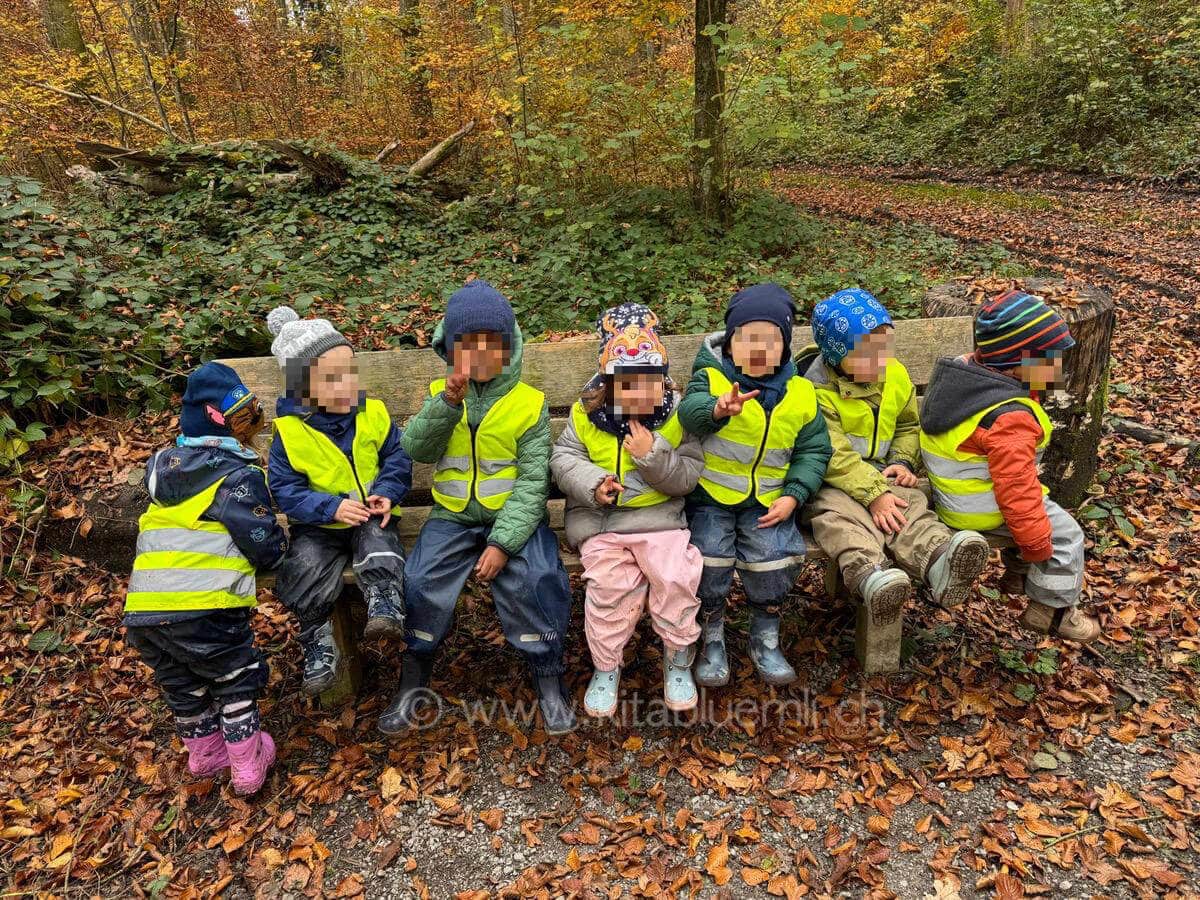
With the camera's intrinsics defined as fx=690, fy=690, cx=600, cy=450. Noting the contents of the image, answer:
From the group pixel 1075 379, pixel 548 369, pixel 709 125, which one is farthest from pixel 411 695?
pixel 709 125

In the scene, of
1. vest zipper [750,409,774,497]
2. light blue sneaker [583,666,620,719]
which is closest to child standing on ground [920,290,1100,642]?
vest zipper [750,409,774,497]

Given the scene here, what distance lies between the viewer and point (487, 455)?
3059 millimetres

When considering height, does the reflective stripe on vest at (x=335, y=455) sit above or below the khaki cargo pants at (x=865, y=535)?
above

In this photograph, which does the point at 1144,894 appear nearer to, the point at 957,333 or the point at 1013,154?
the point at 957,333

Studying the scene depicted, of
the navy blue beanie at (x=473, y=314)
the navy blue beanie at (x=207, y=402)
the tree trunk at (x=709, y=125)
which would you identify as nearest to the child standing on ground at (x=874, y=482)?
the navy blue beanie at (x=473, y=314)

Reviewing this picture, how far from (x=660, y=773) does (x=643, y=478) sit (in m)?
1.23

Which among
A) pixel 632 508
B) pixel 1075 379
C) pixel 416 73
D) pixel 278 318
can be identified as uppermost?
pixel 416 73

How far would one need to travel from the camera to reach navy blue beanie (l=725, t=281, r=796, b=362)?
2945 millimetres

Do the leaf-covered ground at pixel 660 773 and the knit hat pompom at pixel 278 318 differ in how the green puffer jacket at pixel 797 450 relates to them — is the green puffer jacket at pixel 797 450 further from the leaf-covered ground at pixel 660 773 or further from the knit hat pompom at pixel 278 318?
the knit hat pompom at pixel 278 318

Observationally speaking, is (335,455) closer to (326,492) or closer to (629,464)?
(326,492)

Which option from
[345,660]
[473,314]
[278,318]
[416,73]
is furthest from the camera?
[416,73]

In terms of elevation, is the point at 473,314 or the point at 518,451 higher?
the point at 473,314

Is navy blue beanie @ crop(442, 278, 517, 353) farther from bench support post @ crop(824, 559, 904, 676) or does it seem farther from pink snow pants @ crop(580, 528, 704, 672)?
bench support post @ crop(824, 559, 904, 676)

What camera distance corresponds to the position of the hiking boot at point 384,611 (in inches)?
107
